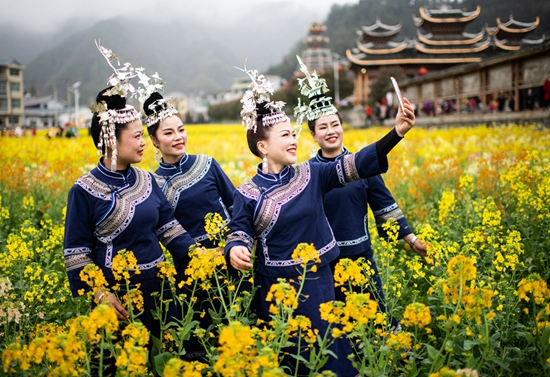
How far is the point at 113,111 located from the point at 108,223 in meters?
0.62

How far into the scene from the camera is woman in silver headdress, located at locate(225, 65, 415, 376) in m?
2.39

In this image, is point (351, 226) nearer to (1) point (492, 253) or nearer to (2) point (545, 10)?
(1) point (492, 253)

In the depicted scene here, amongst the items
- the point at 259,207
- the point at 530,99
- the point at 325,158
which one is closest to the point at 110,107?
the point at 259,207

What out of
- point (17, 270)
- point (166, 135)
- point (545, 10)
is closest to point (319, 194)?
point (166, 135)

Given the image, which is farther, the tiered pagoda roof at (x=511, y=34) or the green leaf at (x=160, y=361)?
the tiered pagoda roof at (x=511, y=34)

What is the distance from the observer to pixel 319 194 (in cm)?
261

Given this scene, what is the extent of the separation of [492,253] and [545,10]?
28845 millimetres

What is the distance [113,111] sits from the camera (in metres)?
2.62

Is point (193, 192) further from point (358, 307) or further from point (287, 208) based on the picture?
point (358, 307)

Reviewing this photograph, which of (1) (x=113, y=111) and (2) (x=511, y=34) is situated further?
(2) (x=511, y=34)

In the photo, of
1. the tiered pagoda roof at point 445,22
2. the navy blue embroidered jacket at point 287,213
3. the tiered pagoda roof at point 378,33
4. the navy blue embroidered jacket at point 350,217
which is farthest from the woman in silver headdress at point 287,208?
the tiered pagoda roof at point 378,33

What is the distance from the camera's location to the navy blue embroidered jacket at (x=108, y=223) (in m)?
2.47

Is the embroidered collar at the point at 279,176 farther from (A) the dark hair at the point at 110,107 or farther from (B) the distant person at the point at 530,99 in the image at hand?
(B) the distant person at the point at 530,99

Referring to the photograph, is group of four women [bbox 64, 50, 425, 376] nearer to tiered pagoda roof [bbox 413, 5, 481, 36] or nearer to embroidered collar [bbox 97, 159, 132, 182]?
embroidered collar [bbox 97, 159, 132, 182]
